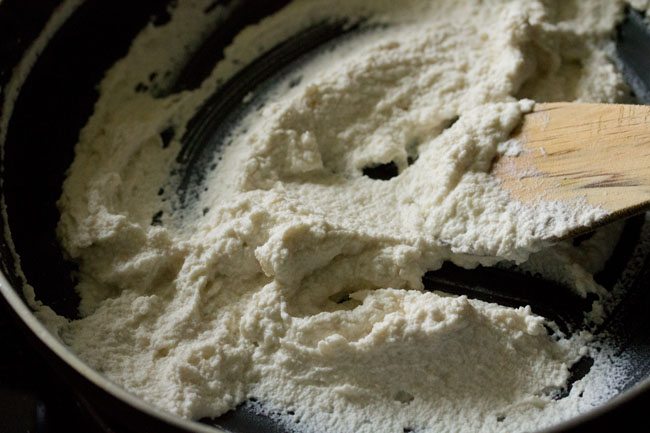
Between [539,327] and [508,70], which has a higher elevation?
[508,70]

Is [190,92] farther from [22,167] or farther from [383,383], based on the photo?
[383,383]

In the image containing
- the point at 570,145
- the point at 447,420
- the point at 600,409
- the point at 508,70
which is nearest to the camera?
the point at 600,409

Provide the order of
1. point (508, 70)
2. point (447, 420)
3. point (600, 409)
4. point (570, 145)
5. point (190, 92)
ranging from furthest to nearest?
1. point (190, 92)
2. point (508, 70)
3. point (570, 145)
4. point (447, 420)
5. point (600, 409)

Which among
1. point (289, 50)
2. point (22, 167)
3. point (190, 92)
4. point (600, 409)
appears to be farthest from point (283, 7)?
point (600, 409)

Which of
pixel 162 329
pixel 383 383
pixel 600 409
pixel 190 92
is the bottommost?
pixel 600 409
